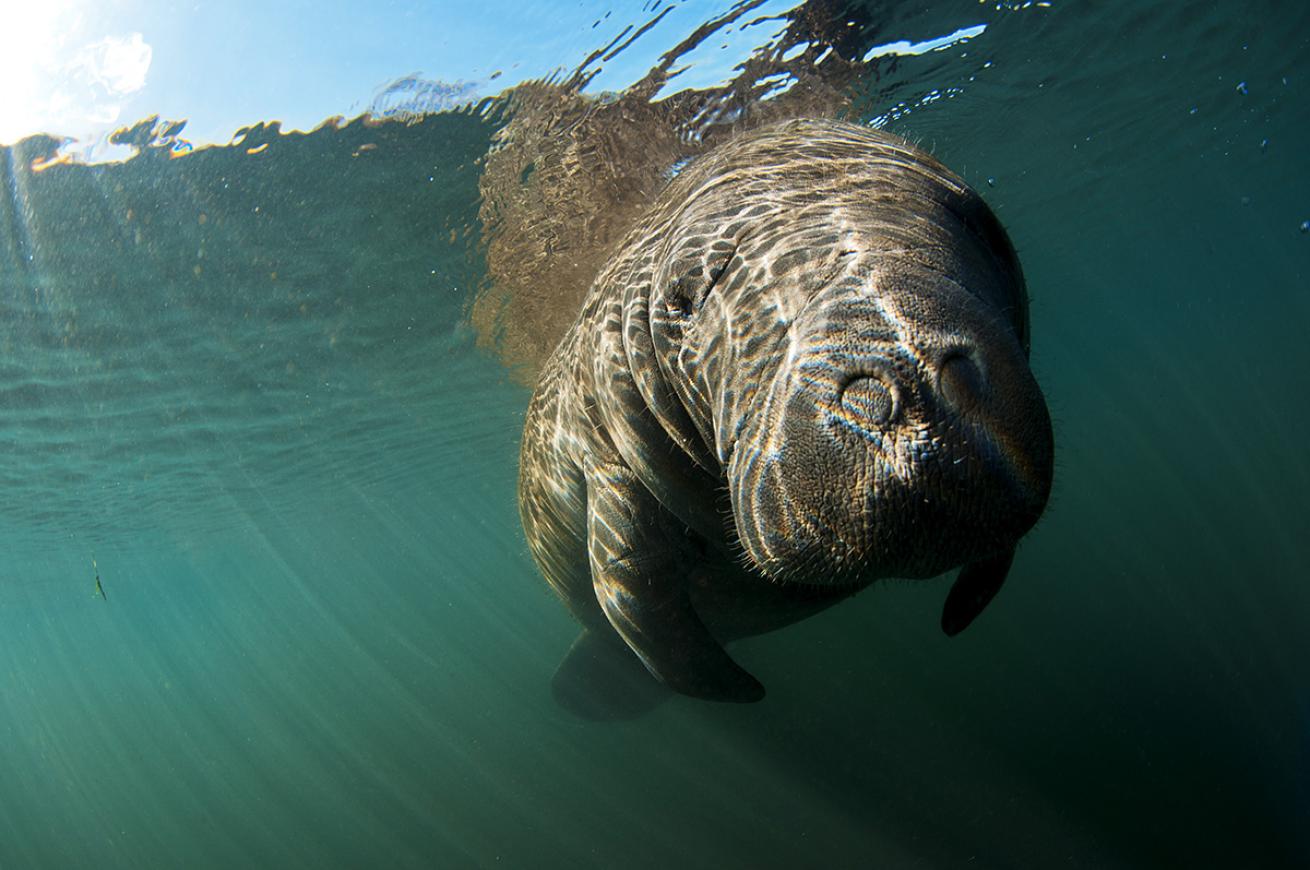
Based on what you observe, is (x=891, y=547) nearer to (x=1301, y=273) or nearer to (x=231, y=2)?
(x=231, y=2)

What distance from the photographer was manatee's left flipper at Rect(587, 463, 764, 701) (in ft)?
10.4

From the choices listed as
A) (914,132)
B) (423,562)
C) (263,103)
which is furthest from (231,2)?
(423,562)

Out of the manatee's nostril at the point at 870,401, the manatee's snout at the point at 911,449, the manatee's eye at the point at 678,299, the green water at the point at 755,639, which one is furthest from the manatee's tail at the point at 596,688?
the manatee's nostril at the point at 870,401

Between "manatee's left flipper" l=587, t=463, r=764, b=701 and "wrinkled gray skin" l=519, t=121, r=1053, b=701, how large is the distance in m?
0.01

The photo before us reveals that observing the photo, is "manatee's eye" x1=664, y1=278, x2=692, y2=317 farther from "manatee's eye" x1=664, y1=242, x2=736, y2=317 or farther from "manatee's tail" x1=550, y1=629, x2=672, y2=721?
"manatee's tail" x1=550, y1=629, x2=672, y2=721

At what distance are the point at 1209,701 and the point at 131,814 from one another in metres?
67.4

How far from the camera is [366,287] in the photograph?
36.5 ft

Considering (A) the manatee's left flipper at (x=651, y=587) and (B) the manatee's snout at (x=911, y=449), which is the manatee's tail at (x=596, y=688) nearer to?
(A) the manatee's left flipper at (x=651, y=587)

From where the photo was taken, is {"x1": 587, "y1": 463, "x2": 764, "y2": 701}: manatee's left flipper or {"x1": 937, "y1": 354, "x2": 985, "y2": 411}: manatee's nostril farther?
{"x1": 587, "y1": 463, "x2": 764, "y2": 701}: manatee's left flipper

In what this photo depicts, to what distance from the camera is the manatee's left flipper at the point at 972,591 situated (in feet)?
8.34

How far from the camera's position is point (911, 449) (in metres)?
1.33

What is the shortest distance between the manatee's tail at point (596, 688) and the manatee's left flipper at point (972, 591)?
16.6 ft

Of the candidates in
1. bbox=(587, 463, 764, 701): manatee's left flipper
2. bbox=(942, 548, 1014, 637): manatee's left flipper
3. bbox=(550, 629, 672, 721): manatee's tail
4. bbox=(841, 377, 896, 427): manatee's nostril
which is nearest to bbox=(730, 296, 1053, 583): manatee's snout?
bbox=(841, 377, 896, 427): manatee's nostril

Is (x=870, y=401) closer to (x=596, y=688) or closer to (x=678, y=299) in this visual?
(x=678, y=299)
